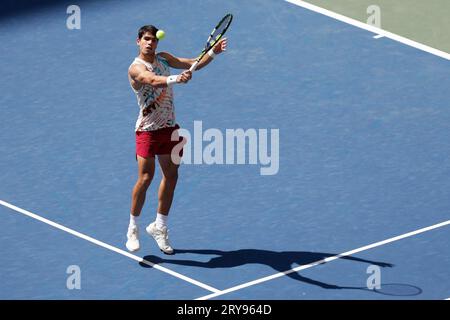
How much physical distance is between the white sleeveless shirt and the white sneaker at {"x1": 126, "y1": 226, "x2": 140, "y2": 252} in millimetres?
1246

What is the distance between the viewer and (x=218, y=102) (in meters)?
21.6

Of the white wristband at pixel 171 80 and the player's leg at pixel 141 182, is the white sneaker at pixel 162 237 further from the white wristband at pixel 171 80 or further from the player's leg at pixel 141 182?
the white wristband at pixel 171 80

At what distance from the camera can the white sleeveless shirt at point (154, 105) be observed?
57.5 feet

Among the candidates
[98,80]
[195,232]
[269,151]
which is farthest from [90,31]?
[195,232]

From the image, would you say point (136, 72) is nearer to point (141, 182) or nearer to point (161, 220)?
point (141, 182)

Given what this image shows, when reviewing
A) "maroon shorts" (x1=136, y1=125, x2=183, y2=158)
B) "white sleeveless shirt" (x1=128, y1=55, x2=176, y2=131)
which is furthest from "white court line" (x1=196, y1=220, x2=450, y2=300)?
"white sleeveless shirt" (x1=128, y1=55, x2=176, y2=131)

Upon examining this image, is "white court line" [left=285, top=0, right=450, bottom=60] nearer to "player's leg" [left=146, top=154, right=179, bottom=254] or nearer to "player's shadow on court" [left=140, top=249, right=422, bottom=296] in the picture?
"player's shadow on court" [left=140, top=249, right=422, bottom=296]

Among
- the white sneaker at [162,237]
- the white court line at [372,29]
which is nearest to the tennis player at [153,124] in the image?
the white sneaker at [162,237]

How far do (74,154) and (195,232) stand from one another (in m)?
2.74

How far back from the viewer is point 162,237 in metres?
18.0

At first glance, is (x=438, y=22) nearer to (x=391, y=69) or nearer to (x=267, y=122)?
(x=391, y=69)

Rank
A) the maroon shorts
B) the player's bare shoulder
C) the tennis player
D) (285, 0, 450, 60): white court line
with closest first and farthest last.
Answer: the player's bare shoulder < the tennis player < the maroon shorts < (285, 0, 450, 60): white court line

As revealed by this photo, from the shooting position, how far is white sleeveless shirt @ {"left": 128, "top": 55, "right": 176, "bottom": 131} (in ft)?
57.5

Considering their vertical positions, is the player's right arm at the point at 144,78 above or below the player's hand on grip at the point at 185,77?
above
